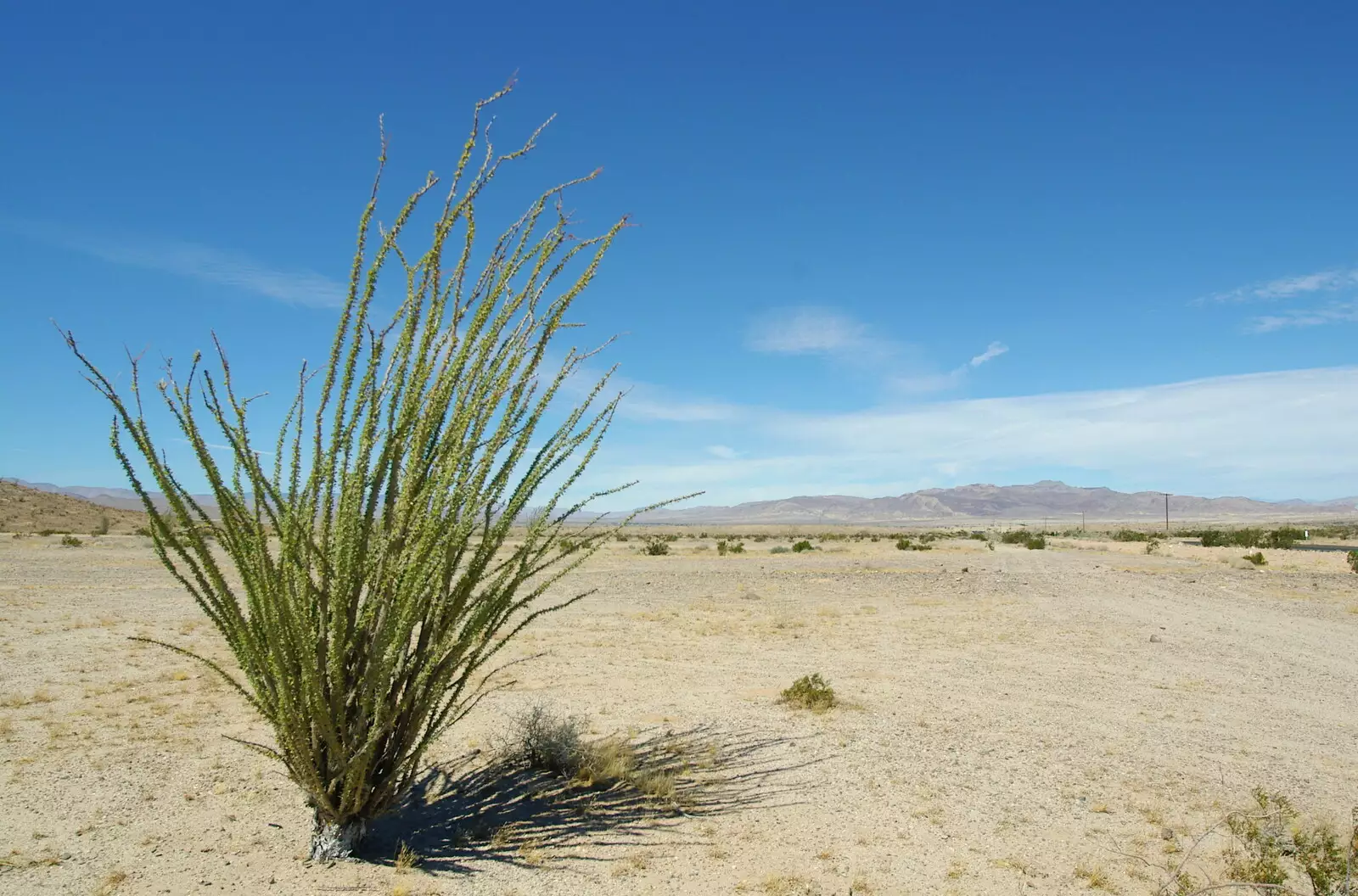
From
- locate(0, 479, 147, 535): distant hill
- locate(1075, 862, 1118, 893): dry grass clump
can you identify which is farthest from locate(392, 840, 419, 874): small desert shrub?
locate(0, 479, 147, 535): distant hill

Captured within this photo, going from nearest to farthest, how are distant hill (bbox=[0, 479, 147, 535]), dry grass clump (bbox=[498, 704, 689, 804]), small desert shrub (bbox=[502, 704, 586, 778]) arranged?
dry grass clump (bbox=[498, 704, 689, 804]) → small desert shrub (bbox=[502, 704, 586, 778]) → distant hill (bbox=[0, 479, 147, 535])

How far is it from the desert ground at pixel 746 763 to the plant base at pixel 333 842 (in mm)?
100

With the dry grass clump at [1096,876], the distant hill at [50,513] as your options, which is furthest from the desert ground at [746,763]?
the distant hill at [50,513]

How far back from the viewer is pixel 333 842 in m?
4.41

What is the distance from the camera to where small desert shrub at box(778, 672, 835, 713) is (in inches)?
322

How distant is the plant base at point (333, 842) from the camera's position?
4.40m

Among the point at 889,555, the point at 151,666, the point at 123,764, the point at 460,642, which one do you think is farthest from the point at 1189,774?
the point at 889,555

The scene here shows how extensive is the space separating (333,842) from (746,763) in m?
3.20

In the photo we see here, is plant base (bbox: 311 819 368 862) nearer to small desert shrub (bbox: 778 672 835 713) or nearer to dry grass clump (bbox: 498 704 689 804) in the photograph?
dry grass clump (bbox: 498 704 689 804)

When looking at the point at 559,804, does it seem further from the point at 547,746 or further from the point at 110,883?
the point at 110,883

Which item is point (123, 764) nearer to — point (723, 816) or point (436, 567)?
point (436, 567)

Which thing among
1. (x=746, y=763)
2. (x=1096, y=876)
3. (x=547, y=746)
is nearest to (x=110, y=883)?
(x=547, y=746)

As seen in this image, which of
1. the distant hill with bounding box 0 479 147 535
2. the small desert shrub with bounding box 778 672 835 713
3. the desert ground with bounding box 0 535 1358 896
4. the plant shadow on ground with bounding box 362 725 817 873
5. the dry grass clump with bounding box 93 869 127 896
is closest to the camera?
the dry grass clump with bounding box 93 869 127 896

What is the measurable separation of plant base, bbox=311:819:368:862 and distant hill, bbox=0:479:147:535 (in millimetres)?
42289
